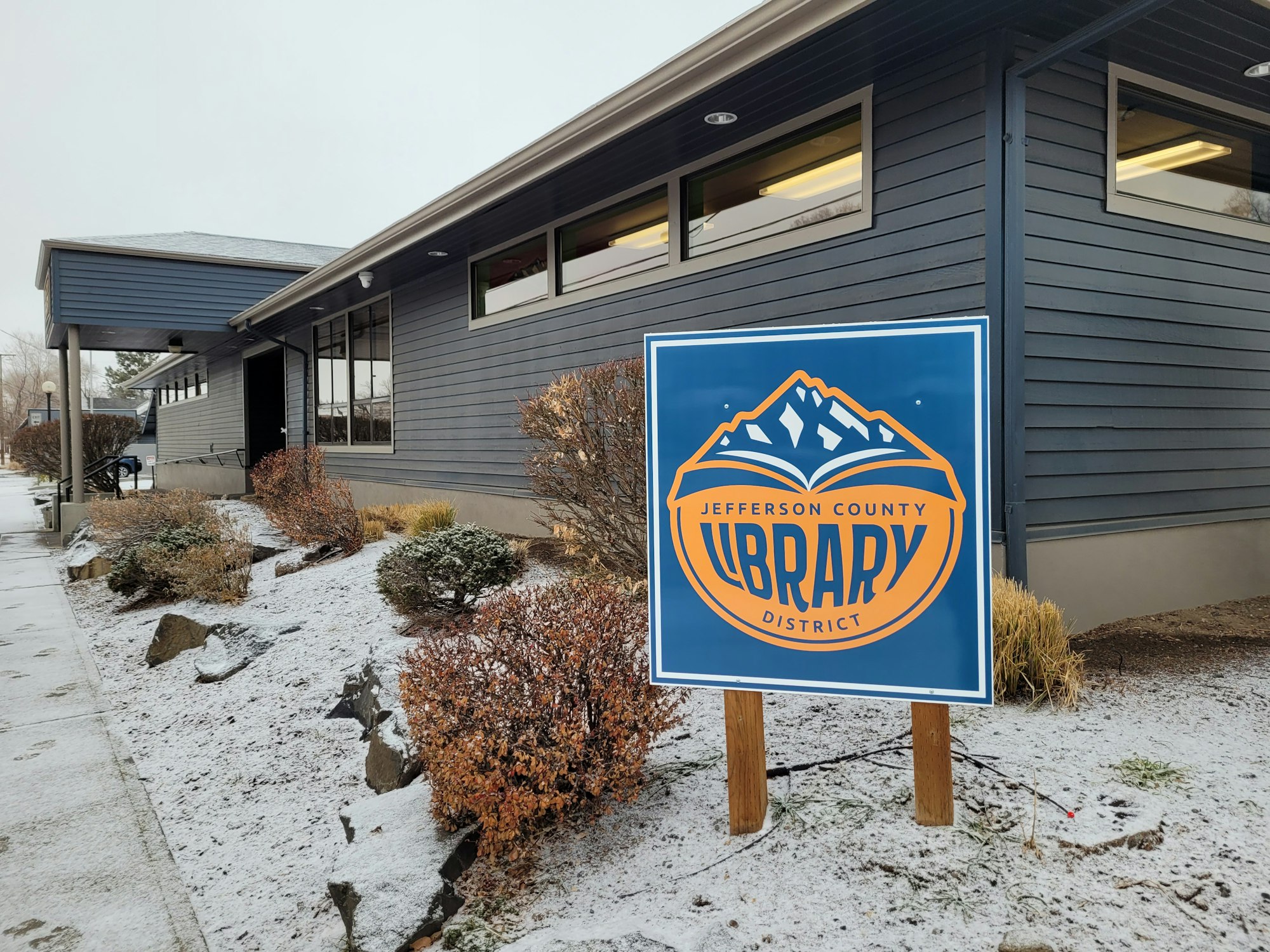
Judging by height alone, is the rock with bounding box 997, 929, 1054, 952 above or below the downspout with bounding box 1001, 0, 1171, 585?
below

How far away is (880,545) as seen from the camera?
2293mm

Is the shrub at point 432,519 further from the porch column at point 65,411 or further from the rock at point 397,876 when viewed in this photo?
the porch column at point 65,411

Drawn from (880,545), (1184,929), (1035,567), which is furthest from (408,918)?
(1035,567)

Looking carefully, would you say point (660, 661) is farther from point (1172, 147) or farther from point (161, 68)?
point (161, 68)

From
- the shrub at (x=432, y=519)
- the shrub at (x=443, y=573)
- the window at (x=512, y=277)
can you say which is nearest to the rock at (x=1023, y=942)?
the shrub at (x=443, y=573)

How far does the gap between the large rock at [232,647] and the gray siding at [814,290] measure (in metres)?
3.15

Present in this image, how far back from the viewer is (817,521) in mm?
2340

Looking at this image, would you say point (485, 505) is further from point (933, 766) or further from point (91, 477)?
point (91, 477)

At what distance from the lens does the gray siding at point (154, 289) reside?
13.0 metres

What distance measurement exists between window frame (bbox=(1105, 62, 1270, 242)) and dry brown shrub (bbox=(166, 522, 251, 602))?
24.0 feet

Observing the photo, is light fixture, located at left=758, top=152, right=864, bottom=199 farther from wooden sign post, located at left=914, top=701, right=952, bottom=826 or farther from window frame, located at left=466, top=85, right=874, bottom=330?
wooden sign post, located at left=914, top=701, right=952, bottom=826

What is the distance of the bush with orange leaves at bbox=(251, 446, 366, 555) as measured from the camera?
8.10 meters

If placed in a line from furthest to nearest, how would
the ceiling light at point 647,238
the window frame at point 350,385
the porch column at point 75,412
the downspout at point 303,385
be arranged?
the downspout at point 303,385 → the porch column at point 75,412 → the window frame at point 350,385 → the ceiling light at point 647,238

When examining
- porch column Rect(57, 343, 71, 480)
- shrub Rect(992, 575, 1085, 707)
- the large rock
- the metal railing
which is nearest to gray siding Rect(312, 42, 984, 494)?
shrub Rect(992, 575, 1085, 707)
